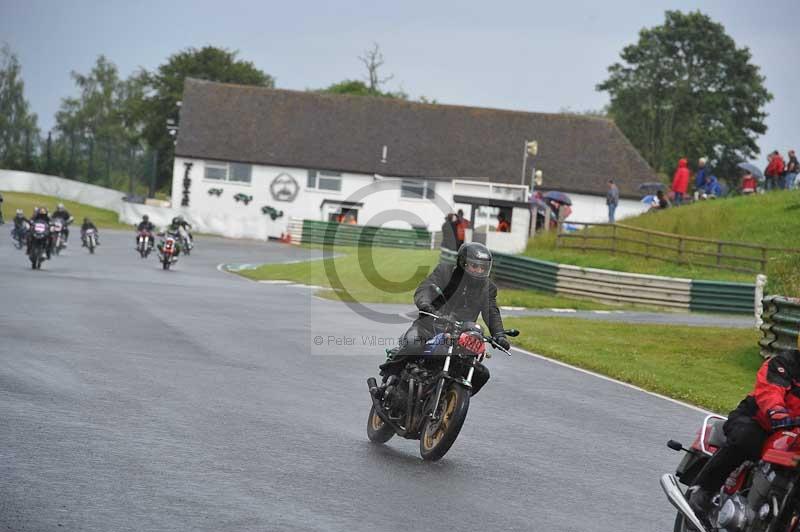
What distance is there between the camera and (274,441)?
10359mm

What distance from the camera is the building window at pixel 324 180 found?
79.4 meters

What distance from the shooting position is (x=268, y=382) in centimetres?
1452

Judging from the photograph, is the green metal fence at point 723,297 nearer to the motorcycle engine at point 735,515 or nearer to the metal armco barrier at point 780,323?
the metal armco barrier at point 780,323

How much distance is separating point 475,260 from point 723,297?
25.4 meters

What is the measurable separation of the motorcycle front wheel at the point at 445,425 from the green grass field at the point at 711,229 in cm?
2827

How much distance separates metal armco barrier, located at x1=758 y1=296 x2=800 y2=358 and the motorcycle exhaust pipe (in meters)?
10.9

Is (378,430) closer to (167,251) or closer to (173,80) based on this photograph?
(167,251)

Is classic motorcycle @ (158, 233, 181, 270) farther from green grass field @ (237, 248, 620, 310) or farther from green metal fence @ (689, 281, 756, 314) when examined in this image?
green metal fence @ (689, 281, 756, 314)

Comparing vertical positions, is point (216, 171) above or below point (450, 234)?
above

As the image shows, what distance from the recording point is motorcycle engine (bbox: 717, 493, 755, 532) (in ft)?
22.4

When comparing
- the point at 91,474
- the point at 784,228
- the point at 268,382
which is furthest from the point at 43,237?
the point at 91,474

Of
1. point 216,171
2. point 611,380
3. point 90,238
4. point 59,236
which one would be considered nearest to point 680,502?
point 611,380

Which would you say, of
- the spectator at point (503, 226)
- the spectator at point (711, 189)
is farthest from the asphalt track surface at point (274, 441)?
the spectator at point (711, 189)

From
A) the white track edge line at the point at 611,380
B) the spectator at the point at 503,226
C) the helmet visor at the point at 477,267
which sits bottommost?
the white track edge line at the point at 611,380
